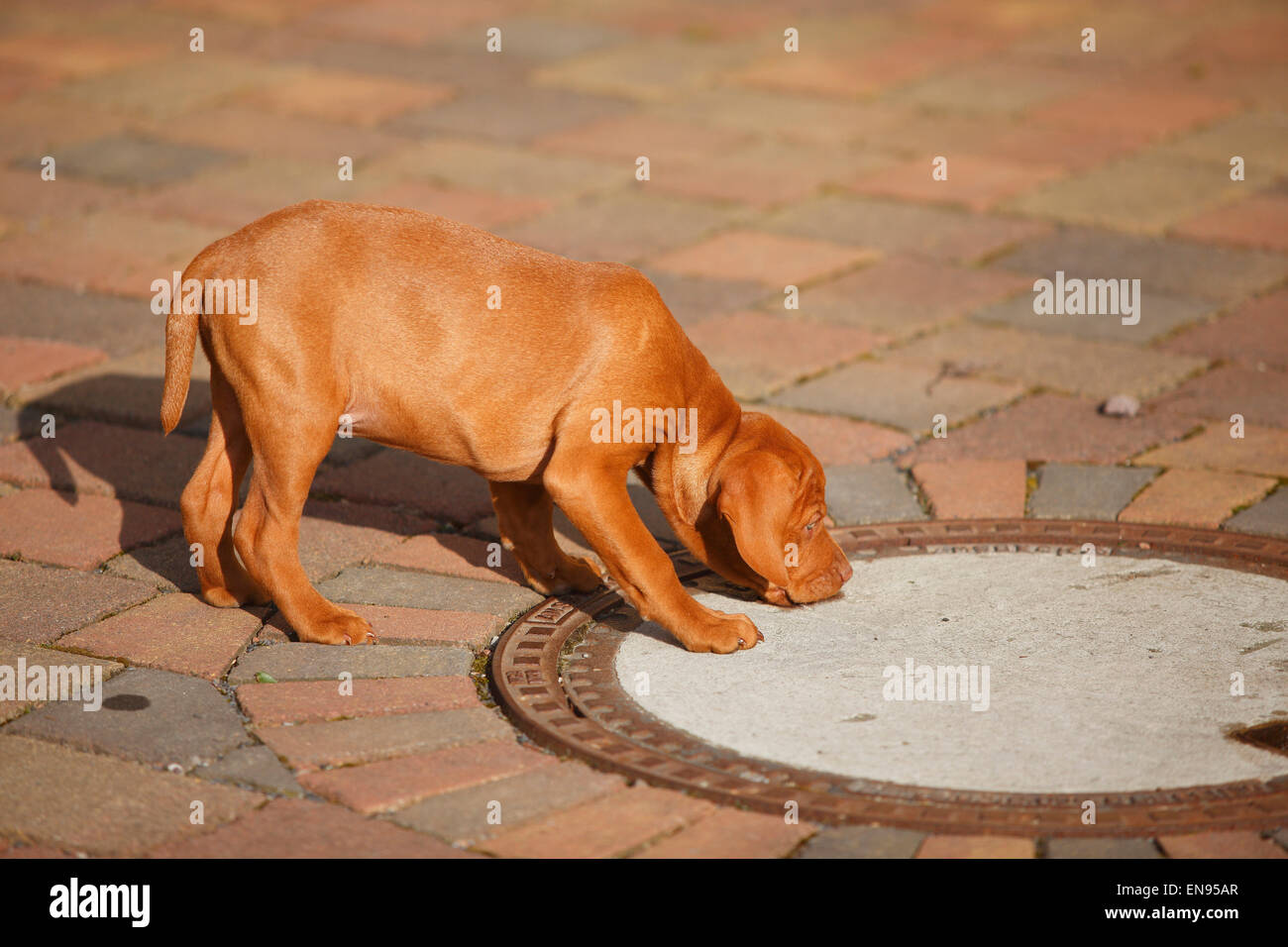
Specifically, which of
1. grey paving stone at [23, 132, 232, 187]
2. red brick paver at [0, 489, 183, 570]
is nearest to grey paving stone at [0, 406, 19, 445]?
red brick paver at [0, 489, 183, 570]

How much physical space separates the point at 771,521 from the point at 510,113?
6.82m

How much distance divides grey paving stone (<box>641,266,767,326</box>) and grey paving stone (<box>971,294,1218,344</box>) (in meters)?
1.10

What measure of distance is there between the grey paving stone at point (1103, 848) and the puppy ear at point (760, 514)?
124 cm

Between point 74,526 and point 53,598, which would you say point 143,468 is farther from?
point 53,598

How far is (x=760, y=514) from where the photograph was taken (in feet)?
14.7

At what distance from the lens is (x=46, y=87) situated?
11.1m

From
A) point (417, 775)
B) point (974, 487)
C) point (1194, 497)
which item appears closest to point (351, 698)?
point (417, 775)

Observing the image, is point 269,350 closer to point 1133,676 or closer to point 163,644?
point 163,644

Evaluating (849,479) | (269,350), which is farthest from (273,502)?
(849,479)

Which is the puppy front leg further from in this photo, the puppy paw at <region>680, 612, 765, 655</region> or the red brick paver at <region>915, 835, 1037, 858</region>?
the red brick paver at <region>915, 835, 1037, 858</region>

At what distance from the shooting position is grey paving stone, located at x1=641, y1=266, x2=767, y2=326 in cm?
752
